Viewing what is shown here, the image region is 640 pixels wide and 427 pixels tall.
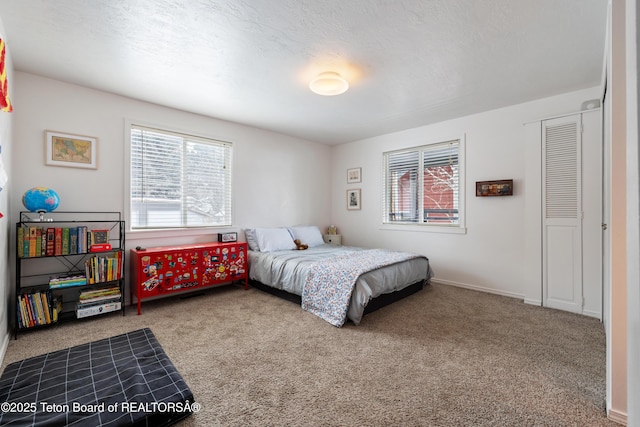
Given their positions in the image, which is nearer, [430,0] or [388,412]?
[388,412]

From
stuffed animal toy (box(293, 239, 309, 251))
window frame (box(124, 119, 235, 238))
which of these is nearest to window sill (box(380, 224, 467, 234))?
stuffed animal toy (box(293, 239, 309, 251))

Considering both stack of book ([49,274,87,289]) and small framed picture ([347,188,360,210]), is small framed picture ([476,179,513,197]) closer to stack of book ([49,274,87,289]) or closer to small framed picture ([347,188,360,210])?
small framed picture ([347,188,360,210])

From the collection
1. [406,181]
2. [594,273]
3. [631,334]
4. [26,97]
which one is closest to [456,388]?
[631,334]

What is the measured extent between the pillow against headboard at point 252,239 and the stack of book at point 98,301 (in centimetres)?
175

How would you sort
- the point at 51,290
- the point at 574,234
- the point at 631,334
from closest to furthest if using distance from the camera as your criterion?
the point at 631,334 → the point at 51,290 → the point at 574,234

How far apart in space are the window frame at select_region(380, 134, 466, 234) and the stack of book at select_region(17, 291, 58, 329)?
4454 mm

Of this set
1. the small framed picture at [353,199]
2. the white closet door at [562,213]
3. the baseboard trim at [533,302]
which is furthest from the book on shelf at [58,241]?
the white closet door at [562,213]

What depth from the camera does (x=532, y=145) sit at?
3.41 m

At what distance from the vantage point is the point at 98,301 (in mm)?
2930

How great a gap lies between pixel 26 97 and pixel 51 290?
1.96 m

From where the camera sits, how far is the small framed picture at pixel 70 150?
2.91 m

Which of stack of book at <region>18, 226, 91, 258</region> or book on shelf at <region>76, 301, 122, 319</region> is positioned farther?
book on shelf at <region>76, 301, 122, 319</region>

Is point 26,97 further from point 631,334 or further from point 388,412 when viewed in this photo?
point 631,334

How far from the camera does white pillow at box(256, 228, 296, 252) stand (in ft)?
14.1
